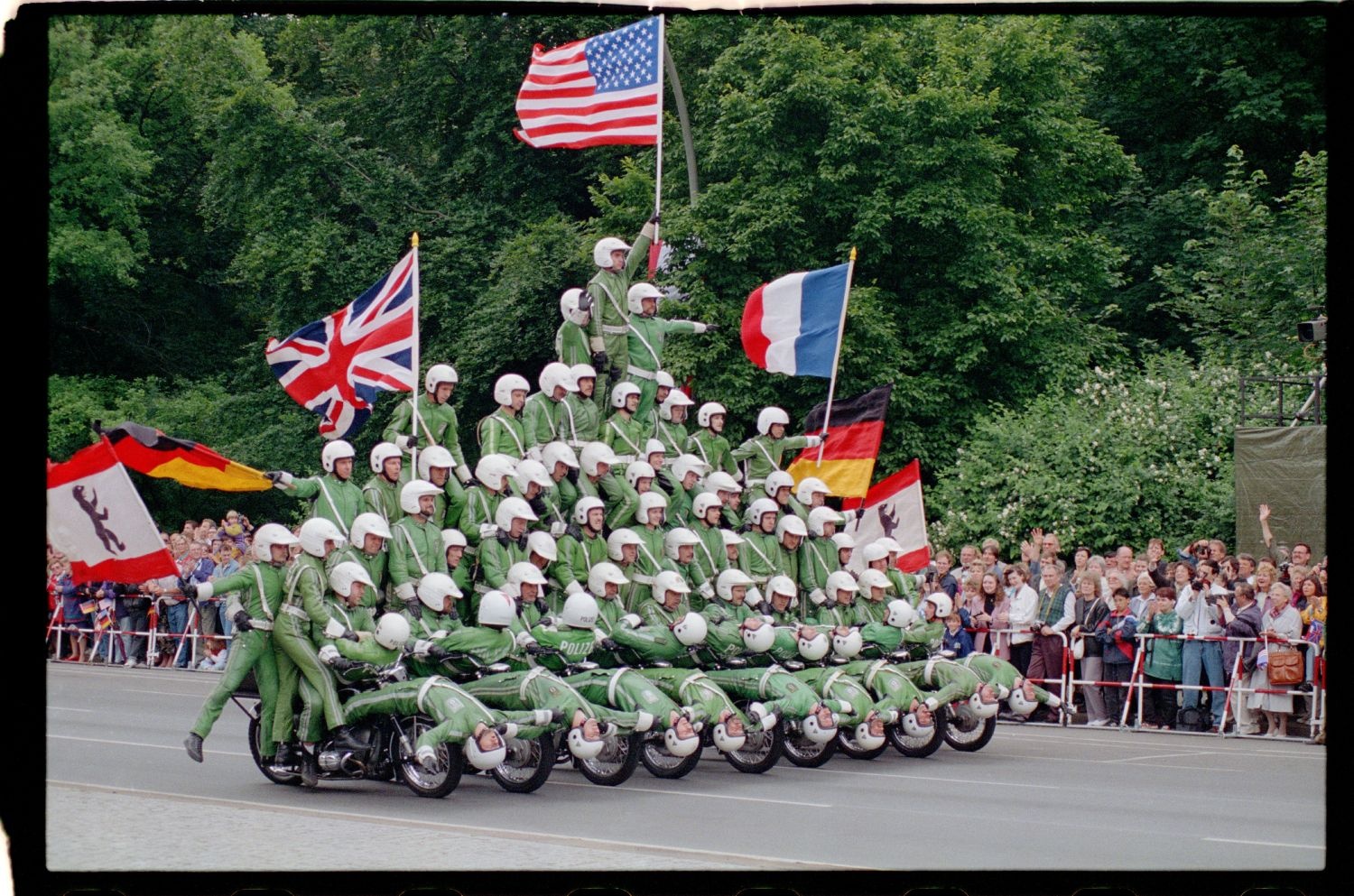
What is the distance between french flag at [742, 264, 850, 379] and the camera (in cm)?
2033

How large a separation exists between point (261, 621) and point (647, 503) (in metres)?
3.79

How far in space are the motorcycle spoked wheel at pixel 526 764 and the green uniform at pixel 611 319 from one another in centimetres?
444

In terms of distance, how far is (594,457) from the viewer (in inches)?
677

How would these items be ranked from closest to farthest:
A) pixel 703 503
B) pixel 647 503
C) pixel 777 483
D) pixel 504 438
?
pixel 647 503
pixel 504 438
pixel 703 503
pixel 777 483

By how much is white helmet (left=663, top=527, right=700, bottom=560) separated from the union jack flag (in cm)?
261

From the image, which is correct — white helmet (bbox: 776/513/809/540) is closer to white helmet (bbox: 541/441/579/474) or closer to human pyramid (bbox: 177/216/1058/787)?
human pyramid (bbox: 177/216/1058/787)

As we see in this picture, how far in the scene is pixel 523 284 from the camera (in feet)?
115

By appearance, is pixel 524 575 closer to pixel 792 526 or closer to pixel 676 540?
pixel 676 540

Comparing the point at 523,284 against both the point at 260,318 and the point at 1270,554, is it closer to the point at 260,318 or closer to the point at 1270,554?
the point at 260,318

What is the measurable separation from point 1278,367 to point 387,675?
52.9ft

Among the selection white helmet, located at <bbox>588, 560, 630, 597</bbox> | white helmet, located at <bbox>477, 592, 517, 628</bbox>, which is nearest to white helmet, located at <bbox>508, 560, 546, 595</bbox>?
white helmet, located at <bbox>477, 592, 517, 628</bbox>

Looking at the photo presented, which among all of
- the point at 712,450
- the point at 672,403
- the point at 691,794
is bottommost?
the point at 691,794

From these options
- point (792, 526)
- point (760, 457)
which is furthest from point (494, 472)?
point (760, 457)

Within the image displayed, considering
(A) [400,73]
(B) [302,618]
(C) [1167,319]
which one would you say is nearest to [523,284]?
(A) [400,73]
